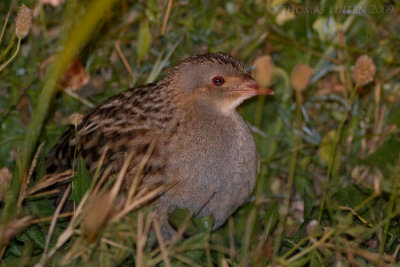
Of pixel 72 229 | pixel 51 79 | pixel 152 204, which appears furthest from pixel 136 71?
pixel 51 79

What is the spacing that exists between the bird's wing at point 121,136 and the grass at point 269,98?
142mm

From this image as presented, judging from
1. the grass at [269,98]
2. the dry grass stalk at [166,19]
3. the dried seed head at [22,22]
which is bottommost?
the grass at [269,98]

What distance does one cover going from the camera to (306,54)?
538cm

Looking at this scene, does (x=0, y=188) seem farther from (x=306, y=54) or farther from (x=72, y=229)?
(x=306, y=54)

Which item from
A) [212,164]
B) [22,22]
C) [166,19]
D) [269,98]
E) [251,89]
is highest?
[22,22]

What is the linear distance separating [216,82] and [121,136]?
70 centimetres

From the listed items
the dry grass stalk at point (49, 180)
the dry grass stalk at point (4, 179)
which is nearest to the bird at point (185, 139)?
the dry grass stalk at point (49, 180)

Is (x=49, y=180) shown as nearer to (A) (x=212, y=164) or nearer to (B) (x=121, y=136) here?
(B) (x=121, y=136)

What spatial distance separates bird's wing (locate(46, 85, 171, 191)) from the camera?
3855 mm

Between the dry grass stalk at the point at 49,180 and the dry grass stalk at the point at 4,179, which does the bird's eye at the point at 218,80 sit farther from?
the dry grass stalk at the point at 4,179

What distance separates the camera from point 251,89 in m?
4.12

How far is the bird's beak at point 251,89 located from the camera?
13.4 ft

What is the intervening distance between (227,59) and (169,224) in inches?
45.5

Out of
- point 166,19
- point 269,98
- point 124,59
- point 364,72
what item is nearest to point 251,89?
point 364,72
